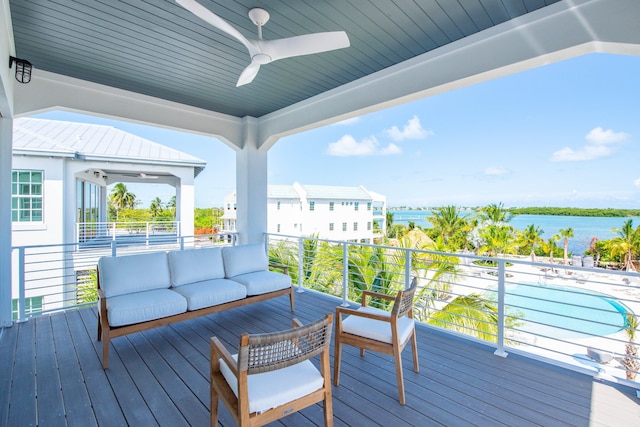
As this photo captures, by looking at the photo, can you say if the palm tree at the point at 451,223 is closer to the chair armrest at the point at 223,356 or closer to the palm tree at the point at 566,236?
the palm tree at the point at 566,236

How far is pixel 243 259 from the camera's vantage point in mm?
4211

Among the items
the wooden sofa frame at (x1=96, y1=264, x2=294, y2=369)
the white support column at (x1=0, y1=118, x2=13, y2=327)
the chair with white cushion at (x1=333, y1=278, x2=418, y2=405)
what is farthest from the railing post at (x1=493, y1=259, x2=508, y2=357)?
the white support column at (x1=0, y1=118, x2=13, y2=327)

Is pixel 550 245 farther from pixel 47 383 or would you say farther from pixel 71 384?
pixel 47 383

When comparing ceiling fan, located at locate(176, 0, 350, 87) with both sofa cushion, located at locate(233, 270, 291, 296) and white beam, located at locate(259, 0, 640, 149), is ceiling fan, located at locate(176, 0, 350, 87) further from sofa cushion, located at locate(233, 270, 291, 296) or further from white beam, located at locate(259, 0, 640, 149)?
sofa cushion, located at locate(233, 270, 291, 296)

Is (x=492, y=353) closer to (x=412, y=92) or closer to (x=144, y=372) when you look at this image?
(x=412, y=92)

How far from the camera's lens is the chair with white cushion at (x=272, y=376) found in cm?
146

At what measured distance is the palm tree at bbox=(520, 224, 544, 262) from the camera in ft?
57.8

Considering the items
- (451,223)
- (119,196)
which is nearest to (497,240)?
(451,223)

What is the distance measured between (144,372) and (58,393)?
0.55 m

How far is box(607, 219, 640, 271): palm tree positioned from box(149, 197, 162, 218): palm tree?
27.2 m

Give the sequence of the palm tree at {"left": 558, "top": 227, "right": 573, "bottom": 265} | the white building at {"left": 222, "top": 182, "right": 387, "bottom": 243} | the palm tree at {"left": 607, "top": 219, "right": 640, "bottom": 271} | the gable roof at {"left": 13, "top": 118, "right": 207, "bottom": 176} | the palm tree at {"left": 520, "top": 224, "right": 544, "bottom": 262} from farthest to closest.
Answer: the white building at {"left": 222, "top": 182, "right": 387, "bottom": 243}, the palm tree at {"left": 558, "top": 227, "right": 573, "bottom": 265}, the palm tree at {"left": 520, "top": 224, "right": 544, "bottom": 262}, the palm tree at {"left": 607, "top": 219, "right": 640, "bottom": 271}, the gable roof at {"left": 13, "top": 118, "right": 207, "bottom": 176}

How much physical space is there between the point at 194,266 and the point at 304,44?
109 inches

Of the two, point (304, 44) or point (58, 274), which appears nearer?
point (304, 44)

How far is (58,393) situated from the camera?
7.44 ft
